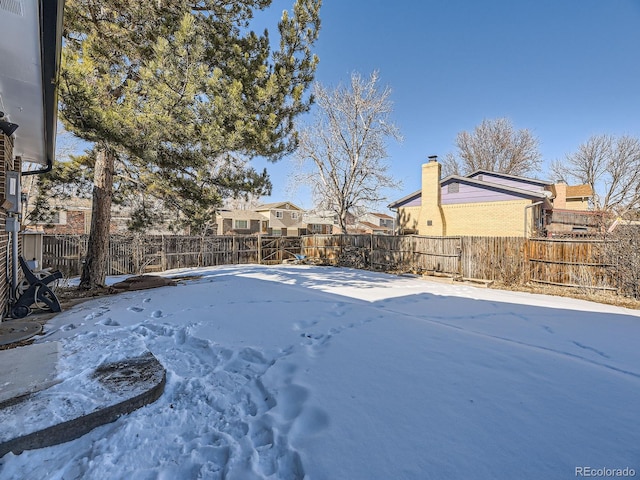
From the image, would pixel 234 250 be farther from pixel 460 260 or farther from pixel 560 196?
pixel 560 196

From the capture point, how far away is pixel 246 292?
6.38 metres

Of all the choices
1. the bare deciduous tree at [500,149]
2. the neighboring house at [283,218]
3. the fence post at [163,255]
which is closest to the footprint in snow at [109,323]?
the fence post at [163,255]

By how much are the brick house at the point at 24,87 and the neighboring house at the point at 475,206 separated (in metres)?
13.6

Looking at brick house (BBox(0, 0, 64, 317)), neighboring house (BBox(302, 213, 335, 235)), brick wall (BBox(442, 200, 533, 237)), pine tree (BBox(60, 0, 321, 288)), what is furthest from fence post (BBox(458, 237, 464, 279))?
neighboring house (BBox(302, 213, 335, 235))

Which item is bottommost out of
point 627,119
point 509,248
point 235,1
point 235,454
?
point 235,454

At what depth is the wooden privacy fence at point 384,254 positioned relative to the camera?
7.88 m

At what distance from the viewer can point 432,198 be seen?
47.4 feet

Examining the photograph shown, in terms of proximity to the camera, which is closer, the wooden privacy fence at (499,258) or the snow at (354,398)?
the snow at (354,398)

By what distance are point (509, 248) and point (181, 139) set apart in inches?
358

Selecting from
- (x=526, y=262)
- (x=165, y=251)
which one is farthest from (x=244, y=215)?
Result: (x=526, y=262)

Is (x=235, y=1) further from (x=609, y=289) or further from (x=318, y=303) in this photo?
(x=609, y=289)

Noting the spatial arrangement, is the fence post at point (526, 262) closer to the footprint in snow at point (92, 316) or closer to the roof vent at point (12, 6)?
Answer: the footprint in snow at point (92, 316)

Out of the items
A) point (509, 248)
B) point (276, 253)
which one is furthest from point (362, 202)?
point (509, 248)

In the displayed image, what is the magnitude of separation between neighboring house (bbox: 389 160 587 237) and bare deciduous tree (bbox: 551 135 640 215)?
12.4m
